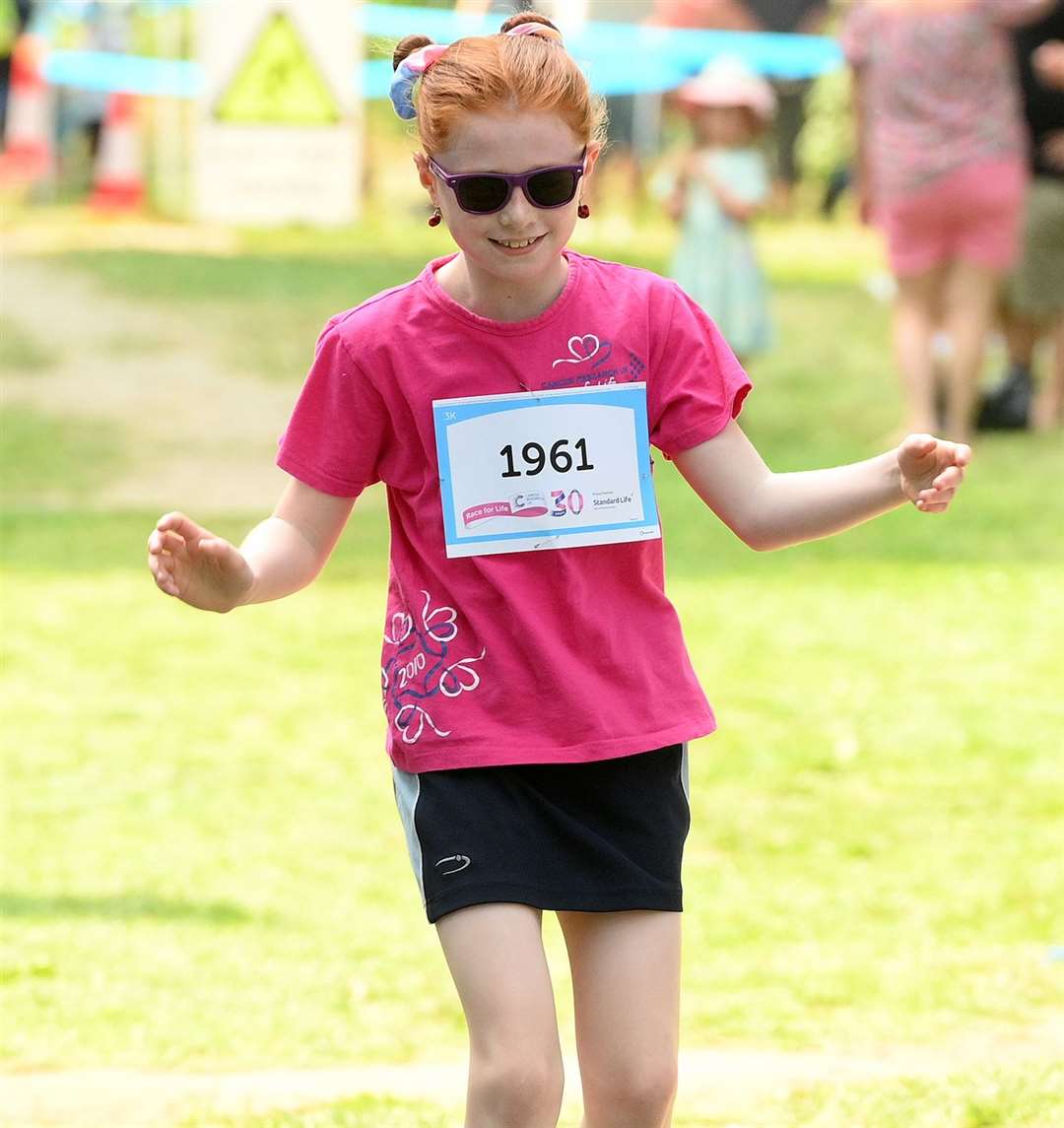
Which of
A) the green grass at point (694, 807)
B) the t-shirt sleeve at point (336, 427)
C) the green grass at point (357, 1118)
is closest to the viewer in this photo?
the t-shirt sleeve at point (336, 427)

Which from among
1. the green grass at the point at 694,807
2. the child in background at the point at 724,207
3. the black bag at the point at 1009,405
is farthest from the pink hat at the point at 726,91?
the green grass at the point at 694,807

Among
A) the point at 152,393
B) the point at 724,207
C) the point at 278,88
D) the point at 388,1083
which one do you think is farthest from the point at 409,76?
the point at 152,393

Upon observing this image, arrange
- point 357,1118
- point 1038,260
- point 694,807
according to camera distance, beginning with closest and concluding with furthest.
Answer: point 357,1118 → point 694,807 → point 1038,260

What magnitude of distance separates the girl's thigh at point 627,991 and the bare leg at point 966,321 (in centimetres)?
658

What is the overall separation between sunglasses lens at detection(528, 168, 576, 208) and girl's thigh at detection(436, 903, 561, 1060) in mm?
857

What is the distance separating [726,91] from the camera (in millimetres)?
9859

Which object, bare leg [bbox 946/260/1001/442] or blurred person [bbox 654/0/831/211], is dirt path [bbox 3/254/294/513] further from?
blurred person [bbox 654/0/831/211]

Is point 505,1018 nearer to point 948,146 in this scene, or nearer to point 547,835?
point 547,835

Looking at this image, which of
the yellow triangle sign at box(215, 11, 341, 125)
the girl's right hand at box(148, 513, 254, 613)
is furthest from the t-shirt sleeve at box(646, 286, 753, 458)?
the yellow triangle sign at box(215, 11, 341, 125)

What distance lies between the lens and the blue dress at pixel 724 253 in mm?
9898

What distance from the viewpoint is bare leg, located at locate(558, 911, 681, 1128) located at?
2609 millimetres

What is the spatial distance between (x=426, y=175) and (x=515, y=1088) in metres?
1.14

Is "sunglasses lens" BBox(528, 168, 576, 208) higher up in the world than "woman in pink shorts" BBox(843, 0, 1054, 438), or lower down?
lower down

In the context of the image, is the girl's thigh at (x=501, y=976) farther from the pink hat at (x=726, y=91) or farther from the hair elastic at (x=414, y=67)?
the pink hat at (x=726, y=91)
